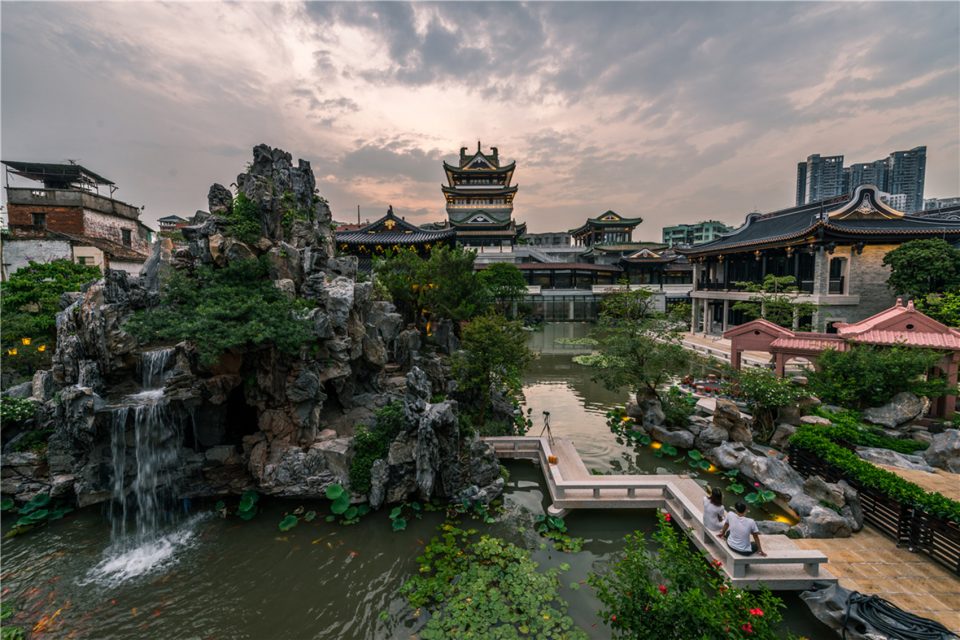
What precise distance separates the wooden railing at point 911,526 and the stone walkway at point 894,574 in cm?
13

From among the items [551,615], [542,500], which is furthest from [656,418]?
[551,615]

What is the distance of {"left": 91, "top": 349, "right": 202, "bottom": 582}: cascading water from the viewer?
25.3 ft

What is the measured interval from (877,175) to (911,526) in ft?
317

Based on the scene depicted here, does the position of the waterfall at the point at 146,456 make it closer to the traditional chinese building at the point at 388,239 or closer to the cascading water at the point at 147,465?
the cascading water at the point at 147,465

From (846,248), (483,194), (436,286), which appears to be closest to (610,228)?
(483,194)

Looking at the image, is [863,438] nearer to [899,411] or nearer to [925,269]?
[899,411]

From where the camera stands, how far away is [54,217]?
17250mm

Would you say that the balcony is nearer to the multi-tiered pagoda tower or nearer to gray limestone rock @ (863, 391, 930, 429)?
the multi-tiered pagoda tower

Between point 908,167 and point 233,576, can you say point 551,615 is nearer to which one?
point 233,576

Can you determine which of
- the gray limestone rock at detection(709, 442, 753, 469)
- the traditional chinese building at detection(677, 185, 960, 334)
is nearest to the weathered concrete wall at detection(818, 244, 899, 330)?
the traditional chinese building at detection(677, 185, 960, 334)

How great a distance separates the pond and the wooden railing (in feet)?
7.62

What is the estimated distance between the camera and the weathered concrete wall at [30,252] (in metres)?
15.8

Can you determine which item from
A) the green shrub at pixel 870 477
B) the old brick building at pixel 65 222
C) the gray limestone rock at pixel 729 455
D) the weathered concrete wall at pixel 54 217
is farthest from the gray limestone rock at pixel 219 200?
the green shrub at pixel 870 477

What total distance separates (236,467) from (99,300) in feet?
15.0
